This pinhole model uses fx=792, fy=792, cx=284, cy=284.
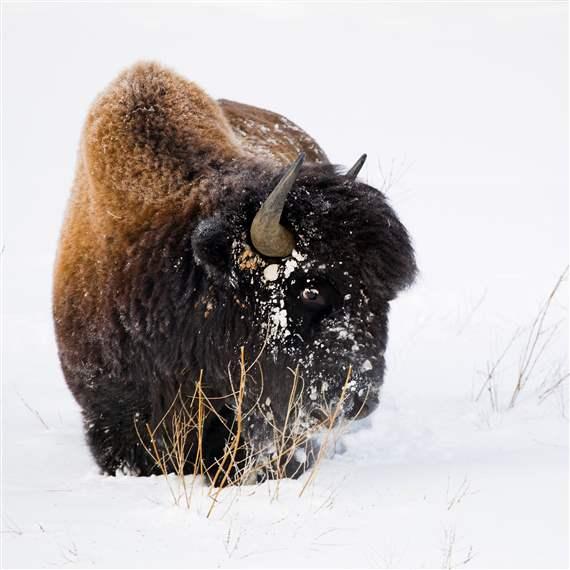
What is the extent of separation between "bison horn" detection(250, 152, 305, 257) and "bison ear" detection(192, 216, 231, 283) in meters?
0.15

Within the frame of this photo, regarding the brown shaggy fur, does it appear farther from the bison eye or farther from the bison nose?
the bison nose

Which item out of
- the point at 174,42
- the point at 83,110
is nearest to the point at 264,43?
the point at 174,42

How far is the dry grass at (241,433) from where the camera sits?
3545 millimetres

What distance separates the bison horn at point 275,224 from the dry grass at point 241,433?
1.72 ft

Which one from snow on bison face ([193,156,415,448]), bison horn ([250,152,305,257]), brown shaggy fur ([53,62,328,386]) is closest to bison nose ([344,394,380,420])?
snow on bison face ([193,156,415,448])

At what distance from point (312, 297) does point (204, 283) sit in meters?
0.56

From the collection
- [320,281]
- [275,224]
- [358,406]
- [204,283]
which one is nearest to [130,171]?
[204,283]

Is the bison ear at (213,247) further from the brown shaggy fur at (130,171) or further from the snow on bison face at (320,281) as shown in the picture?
Answer: the brown shaggy fur at (130,171)

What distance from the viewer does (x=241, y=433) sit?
166 inches

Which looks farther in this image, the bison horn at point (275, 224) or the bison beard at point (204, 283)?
the bison beard at point (204, 283)

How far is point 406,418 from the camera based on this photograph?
18.6 ft

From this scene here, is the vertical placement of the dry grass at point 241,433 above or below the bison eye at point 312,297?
below

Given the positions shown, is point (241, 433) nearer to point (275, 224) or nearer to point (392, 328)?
point (275, 224)

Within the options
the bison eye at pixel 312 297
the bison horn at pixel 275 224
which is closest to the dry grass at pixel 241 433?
the bison eye at pixel 312 297
